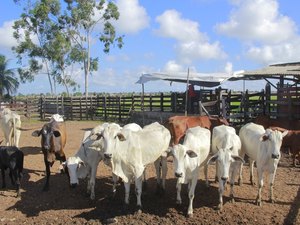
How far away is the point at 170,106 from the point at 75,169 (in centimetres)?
1343

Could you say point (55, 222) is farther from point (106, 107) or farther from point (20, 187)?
point (106, 107)

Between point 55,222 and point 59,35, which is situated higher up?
point 59,35

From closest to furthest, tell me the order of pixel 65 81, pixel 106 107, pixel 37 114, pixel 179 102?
1. pixel 179 102
2. pixel 106 107
3. pixel 37 114
4. pixel 65 81

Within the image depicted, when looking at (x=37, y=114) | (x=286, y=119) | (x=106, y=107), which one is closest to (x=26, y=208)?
(x=286, y=119)

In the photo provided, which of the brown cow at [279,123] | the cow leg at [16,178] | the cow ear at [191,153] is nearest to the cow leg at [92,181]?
the cow leg at [16,178]

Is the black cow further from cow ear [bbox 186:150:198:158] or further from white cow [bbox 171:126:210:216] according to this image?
cow ear [bbox 186:150:198:158]

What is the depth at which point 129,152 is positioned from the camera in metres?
9.12

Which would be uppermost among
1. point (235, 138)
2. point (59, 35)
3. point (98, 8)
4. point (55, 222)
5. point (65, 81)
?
point (98, 8)

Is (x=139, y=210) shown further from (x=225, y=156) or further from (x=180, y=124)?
(x=180, y=124)

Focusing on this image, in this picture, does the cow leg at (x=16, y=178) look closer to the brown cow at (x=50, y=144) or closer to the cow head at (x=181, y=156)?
the brown cow at (x=50, y=144)

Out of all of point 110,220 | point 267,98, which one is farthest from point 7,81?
point 110,220

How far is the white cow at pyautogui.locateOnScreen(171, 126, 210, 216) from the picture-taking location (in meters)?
8.26

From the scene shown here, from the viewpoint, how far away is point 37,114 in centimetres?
3566

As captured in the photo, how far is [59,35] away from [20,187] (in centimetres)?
2828
